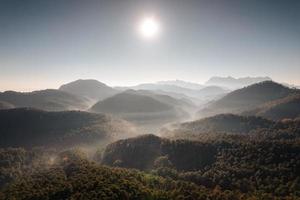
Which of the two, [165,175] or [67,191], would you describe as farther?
[165,175]

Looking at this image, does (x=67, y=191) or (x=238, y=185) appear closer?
(x=67, y=191)

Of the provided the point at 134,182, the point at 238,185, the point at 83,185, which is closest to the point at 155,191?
the point at 134,182

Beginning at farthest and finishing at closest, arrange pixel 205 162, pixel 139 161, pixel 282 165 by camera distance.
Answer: pixel 139 161 < pixel 205 162 < pixel 282 165

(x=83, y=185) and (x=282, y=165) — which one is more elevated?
(x=282, y=165)

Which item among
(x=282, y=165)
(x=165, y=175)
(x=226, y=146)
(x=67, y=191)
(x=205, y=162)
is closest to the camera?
(x=67, y=191)

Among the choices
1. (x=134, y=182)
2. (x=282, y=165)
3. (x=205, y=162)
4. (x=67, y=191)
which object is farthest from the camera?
(x=205, y=162)

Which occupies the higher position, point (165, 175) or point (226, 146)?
point (226, 146)

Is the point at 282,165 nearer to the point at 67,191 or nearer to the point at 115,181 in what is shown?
the point at 115,181

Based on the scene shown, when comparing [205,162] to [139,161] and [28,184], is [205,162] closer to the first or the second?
[139,161]

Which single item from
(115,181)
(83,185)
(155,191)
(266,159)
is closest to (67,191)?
(83,185)
